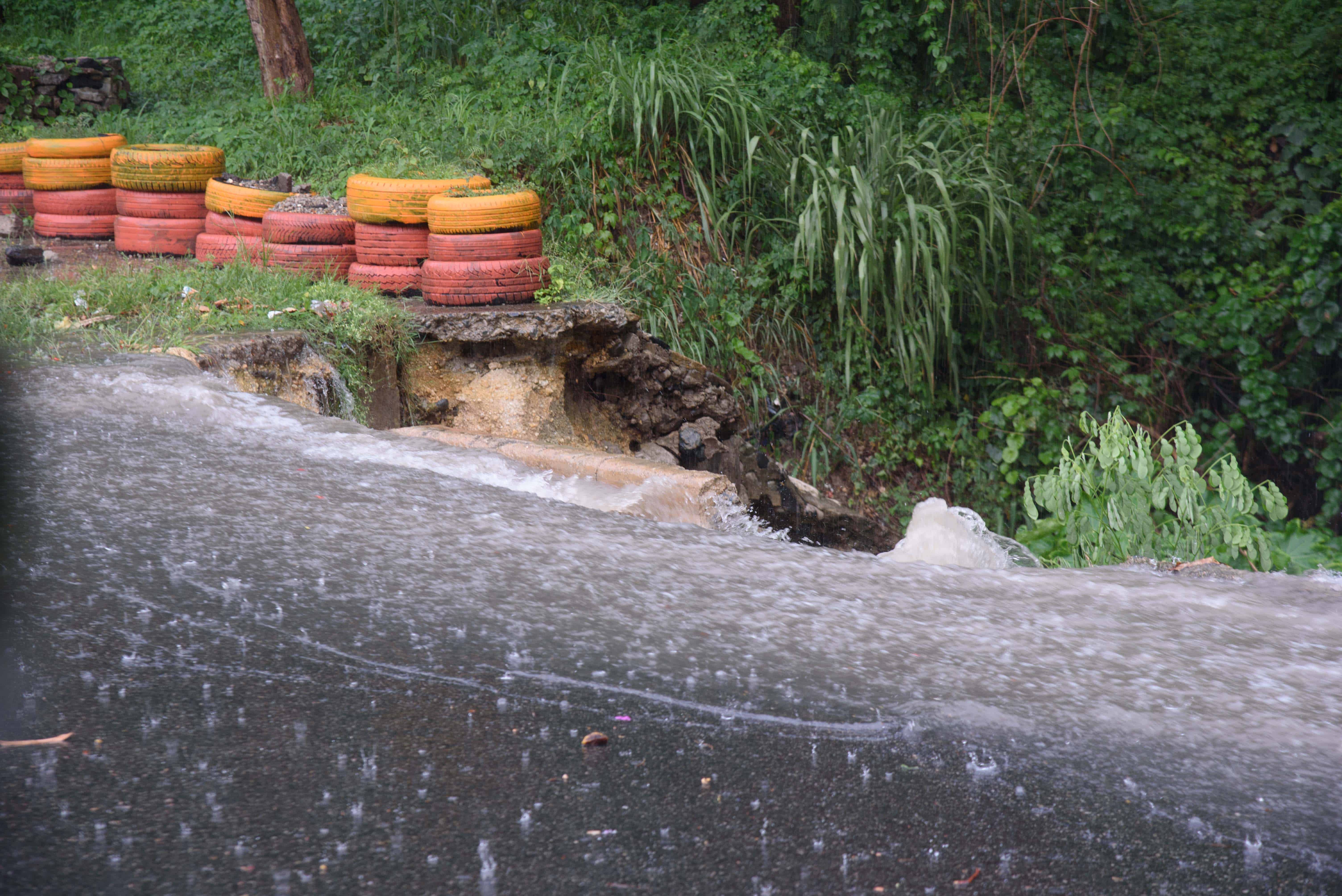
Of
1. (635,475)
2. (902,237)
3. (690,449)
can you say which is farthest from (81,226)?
(902,237)

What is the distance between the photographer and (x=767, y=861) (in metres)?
1.29


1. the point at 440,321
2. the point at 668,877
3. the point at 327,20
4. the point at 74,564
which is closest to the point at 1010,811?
the point at 668,877

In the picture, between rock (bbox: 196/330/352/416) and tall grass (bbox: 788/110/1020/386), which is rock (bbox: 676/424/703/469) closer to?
tall grass (bbox: 788/110/1020/386)

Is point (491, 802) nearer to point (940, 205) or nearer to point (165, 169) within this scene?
point (165, 169)

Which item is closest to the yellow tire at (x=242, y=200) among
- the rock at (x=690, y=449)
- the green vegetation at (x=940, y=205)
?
the green vegetation at (x=940, y=205)

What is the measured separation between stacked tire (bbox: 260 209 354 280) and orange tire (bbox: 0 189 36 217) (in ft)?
7.44

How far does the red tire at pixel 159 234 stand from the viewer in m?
5.28

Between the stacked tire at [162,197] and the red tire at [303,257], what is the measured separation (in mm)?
715

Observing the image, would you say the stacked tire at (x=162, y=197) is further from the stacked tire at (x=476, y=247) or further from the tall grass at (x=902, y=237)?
the tall grass at (x=902, y=237)

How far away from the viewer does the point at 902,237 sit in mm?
5707

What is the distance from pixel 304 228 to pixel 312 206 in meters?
0.26

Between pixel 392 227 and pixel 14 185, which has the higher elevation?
pixel 14 185

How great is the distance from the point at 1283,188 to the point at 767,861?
682 cm

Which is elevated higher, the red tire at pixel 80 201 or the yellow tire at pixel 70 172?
the yellow tire at pixel 70 172
